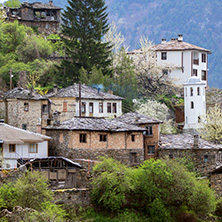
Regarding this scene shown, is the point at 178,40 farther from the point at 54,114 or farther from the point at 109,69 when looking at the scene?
the point at 54,114

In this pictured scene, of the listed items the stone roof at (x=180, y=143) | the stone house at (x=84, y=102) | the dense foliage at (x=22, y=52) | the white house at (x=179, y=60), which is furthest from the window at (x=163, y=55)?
the stone roof at (x=180, y=143)

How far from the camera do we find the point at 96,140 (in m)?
59.7

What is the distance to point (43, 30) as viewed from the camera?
4080 inches

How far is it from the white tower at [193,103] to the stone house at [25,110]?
2064 cm

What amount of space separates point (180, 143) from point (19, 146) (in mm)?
15341

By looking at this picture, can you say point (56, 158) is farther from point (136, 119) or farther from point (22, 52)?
point (22, 52)

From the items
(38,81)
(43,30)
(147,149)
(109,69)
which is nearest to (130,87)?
(109,69)

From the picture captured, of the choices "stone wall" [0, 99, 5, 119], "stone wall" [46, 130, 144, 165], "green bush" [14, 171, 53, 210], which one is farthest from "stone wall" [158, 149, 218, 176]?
"stone wall" [0, 99, 5, 119]

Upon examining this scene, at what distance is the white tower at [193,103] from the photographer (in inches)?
3152

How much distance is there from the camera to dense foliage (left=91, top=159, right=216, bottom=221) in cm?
5156

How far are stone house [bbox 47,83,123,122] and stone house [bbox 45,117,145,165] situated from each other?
7.21 m

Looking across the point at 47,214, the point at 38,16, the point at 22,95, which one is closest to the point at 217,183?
the point at 47,214

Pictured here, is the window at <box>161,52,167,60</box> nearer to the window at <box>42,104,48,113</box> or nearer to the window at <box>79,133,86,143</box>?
the window at <box>42,104,48,113</box>

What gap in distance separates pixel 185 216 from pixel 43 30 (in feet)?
190
